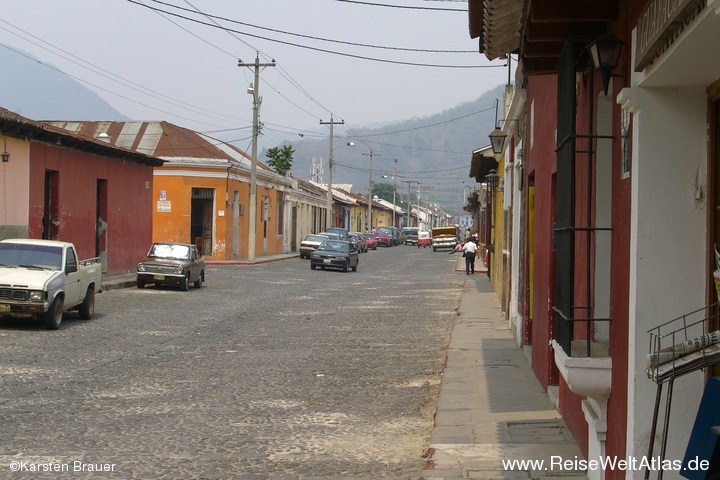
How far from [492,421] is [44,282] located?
9425mm

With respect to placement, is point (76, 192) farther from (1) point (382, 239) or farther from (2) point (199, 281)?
(1) point (382, 239)

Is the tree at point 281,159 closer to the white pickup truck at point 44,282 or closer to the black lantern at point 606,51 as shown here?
the white pickup truck at point 44,282

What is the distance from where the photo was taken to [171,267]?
85.6ft

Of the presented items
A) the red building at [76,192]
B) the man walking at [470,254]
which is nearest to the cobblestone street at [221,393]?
the red building at [76,192]

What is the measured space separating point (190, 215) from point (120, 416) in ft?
120

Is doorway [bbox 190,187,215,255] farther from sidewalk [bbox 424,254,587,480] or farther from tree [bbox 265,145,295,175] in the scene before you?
sidewalk [bbox 424,254,587,480]

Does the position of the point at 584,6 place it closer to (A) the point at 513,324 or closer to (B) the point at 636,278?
(B) the point at 636,278

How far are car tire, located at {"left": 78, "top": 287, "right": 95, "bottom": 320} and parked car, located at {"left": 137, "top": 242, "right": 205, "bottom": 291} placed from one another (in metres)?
7.94

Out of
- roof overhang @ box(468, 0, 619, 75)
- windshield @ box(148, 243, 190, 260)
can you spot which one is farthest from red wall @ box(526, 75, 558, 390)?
windshield @ box(148, 243, 190, 260)

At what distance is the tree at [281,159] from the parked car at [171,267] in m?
44.7

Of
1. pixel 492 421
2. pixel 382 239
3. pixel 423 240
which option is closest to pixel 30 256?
pixel 492 421

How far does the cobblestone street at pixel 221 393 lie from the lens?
7.22m

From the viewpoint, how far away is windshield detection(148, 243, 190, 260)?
2703cm

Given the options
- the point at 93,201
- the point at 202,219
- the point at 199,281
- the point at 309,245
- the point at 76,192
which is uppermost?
the point at 76,192
